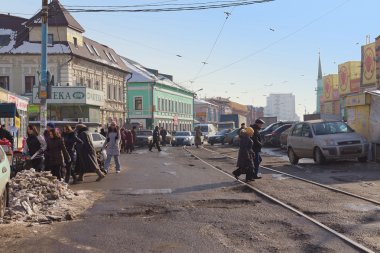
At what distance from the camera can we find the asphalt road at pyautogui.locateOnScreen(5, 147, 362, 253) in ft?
22.3

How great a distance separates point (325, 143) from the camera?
18344 mm

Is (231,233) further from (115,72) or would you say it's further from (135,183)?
(115,72)

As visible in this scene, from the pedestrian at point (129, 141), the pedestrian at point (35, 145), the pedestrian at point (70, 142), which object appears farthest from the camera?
the pedestrian at point (129, 141)

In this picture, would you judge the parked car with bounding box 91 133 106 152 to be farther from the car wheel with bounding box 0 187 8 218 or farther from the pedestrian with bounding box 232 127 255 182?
the car wheel with bounding box 0 187 8 218

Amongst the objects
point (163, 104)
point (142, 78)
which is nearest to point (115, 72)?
point (142, 78)

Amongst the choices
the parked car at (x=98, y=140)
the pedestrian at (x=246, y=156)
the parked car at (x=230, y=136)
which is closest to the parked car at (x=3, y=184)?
the pedestrian at (x=246, y=156)

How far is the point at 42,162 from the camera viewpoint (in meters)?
13.9

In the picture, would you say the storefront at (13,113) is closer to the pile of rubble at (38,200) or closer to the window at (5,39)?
the pile of rubble at (38,200)

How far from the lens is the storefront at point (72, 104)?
41344 millimetres

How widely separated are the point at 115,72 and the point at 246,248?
51.8 metres

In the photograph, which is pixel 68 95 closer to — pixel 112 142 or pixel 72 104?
pixel 72 104

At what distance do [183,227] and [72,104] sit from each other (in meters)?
35.4

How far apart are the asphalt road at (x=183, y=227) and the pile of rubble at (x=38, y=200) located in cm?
54

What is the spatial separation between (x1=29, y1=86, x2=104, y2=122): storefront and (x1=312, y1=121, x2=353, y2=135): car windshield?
78.4 feet
